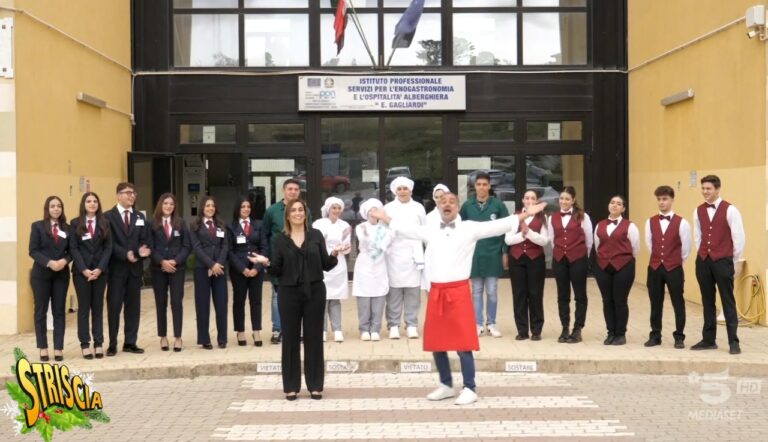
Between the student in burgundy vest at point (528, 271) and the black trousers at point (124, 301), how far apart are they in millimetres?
4204

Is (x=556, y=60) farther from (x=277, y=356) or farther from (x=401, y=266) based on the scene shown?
(x=277, y=356)

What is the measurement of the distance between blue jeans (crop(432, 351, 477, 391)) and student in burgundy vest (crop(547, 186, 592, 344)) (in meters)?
3.07

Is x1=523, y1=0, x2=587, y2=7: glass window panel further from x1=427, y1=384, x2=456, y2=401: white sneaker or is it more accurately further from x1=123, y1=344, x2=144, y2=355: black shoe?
x1=427, y1=384, x2=456, y2=401: white sneaker

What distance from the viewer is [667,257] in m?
11.8

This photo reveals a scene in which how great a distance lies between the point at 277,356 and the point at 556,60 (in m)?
9.90

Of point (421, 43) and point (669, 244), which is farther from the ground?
point (421, 43)

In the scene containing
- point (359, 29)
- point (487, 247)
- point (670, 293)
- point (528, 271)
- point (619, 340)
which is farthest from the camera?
point (359, 29)

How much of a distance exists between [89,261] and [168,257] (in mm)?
912

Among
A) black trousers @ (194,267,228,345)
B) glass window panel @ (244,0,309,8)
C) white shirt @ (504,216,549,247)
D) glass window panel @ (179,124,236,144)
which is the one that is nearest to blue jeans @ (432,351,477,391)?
white shirt @ (504,216,549,247)

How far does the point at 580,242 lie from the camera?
40.2 ft

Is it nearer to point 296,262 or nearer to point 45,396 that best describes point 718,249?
point 296,262

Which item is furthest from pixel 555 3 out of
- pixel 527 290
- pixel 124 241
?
pixel 124 241

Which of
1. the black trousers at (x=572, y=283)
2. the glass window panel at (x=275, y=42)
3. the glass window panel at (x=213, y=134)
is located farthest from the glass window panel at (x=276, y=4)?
the black trousers at (x=572, y=283)

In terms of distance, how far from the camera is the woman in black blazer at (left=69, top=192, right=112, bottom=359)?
11.4 m
